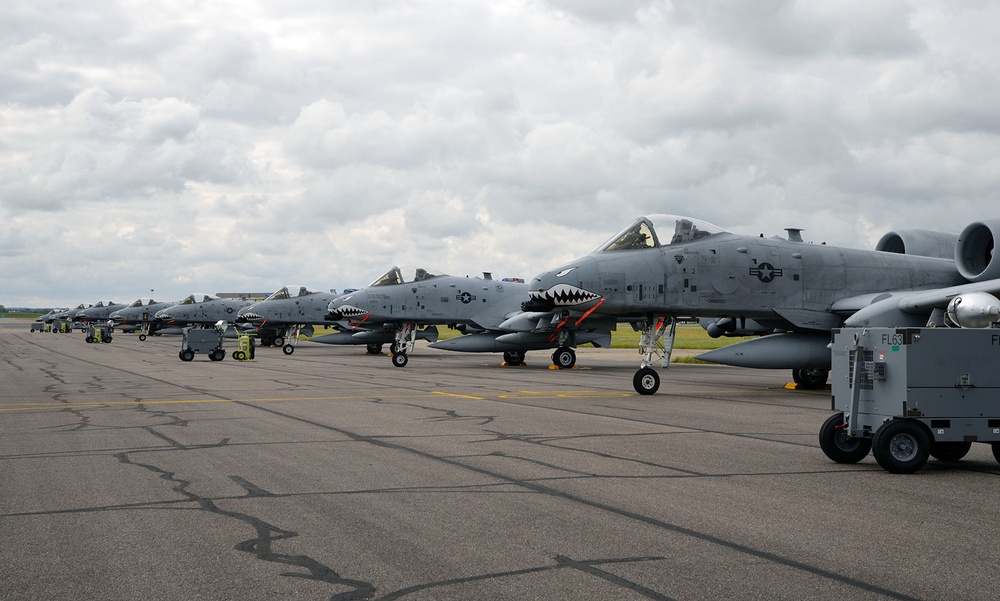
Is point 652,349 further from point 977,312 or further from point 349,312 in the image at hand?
point 349,312

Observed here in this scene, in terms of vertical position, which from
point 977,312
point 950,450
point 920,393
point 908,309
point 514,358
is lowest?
point 950,450

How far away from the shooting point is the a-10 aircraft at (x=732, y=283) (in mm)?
16672

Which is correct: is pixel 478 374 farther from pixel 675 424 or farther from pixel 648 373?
pixel 675 424

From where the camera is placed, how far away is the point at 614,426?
11.2 metres

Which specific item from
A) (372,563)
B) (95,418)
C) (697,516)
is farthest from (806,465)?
(95,418)

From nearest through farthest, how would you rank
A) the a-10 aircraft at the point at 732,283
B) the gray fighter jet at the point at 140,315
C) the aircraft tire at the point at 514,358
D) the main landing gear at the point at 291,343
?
the a-10 aircraft at the point at 732,283, the aircraft tire at the point at 514,358, the main landing gear at the point at 291,343, the gray fighter jet at the point at 140,315

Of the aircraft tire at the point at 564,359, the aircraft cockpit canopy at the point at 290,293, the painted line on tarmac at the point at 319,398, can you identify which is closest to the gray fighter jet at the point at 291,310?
the aircraft cockpit canopy at the point at 290,293

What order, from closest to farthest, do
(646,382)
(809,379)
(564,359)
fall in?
1. (646,382)
2. (809,379)
3. (564,359)

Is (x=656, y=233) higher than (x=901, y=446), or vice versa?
(x=656, y=233)

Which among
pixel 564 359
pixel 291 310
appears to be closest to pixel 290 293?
pixel 291 310

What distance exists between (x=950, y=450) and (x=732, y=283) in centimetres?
900

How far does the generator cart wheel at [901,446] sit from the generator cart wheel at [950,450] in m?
0.57

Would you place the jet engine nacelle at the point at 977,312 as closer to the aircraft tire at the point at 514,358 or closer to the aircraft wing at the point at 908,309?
the aircraft wing at the point at 908,309

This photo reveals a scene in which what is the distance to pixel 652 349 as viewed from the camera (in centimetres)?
1684
